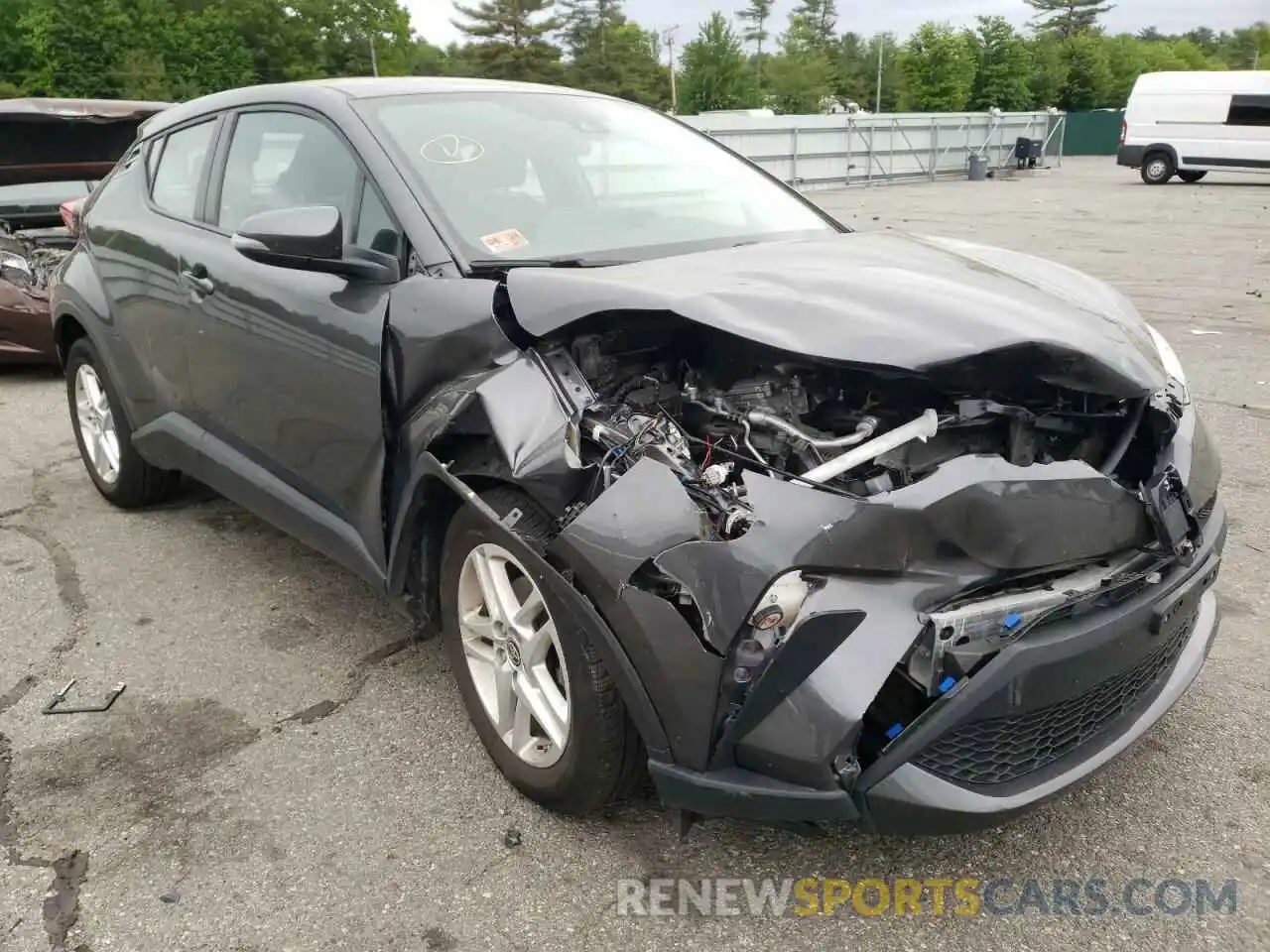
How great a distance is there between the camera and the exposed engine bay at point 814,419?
217cm

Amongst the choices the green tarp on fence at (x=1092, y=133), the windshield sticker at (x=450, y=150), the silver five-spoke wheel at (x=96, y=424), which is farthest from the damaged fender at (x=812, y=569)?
the green tarp on fence at (x=1092, y=133)

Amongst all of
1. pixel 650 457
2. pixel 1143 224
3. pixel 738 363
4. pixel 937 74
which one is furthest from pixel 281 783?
pixel 937 74

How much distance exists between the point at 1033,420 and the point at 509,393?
3.74 ft

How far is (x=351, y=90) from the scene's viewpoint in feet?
10.9

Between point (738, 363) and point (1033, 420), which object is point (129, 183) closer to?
point (738, 363)

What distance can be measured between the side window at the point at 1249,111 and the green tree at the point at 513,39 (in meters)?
66.2

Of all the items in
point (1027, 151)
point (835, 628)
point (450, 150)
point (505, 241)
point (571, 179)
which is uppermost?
point (450, 150)

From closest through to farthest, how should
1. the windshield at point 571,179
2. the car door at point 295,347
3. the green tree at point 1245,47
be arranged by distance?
the car door at point 295,347, the windshield at point 571,179, the green tree at point 1245,47

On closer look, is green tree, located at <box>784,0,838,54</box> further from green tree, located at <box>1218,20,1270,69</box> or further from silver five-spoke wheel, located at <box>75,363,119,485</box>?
silver five-spoke wheel, located at <box>75,363,119,485</box>

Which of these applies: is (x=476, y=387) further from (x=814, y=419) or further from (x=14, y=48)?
(x=14, y=48)

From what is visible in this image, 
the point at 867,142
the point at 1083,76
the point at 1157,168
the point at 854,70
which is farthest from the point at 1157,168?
the point at 854,70

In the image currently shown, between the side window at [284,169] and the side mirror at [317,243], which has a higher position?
the side window at [284,169]

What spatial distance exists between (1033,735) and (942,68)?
70.9m

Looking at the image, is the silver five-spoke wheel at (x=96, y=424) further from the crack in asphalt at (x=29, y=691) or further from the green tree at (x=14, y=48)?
the green tree at (x=14, y=48)
